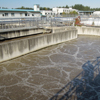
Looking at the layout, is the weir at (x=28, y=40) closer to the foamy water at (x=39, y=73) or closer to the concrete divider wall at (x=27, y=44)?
the concrete divider wall at (x=27, y=44)

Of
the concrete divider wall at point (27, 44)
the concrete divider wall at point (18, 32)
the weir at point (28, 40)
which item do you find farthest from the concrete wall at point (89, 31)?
the concrete divider wall at point (18, 32)

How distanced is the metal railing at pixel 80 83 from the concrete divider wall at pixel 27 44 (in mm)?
5647

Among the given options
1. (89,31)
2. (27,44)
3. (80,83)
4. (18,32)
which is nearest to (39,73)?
(80,83)

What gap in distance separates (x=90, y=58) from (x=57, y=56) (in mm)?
3141

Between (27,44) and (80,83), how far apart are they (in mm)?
6693

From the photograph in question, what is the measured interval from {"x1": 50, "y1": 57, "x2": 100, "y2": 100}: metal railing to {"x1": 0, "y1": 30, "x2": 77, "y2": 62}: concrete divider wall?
565cm

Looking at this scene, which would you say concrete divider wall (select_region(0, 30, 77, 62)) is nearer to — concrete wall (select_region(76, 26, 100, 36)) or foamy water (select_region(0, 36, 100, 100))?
foamy water (select_region(0, 36, 100, 100))

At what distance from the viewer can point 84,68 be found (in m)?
9.48

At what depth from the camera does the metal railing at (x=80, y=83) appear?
20.8ft

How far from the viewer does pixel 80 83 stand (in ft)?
24.6

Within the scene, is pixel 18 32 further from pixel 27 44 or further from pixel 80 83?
pixel 80 83

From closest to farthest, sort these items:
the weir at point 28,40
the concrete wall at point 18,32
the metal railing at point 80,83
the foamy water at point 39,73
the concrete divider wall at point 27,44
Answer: the metal railing at point 80,83, the foamy water at point 39,73, the concrete divider wall at point 27,44, the weir at point 28,40, the concrete wall at point 18,32

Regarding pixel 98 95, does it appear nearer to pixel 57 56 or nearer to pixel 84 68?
pixel 84 68

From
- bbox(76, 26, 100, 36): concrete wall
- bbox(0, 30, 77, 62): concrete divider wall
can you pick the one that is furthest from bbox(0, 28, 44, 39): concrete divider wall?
bbox(76, 26, 100, 36): concrete wall
